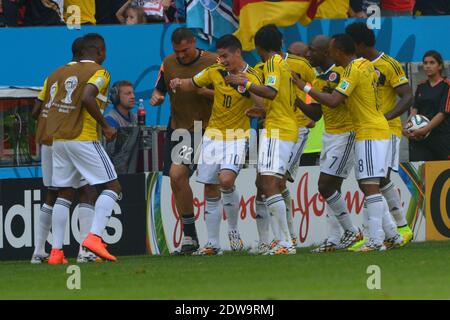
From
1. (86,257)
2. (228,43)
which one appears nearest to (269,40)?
(228,43)

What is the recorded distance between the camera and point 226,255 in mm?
15680

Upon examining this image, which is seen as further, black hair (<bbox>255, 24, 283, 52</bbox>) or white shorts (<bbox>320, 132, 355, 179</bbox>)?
white shorts (<bbox>320, 132, 355, 179</bbox>)

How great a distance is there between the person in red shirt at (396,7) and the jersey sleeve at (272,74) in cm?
682

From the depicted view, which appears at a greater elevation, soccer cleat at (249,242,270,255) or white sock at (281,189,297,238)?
white sock at (281,189,297,238)

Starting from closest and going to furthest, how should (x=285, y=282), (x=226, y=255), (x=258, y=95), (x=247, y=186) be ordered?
1. (x=285, y=282)
2. (x=258, y=95)
3. (x=226, y=255)
4. (x=247, y=186)

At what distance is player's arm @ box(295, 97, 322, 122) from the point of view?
1532cm

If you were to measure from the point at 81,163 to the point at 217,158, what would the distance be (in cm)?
158

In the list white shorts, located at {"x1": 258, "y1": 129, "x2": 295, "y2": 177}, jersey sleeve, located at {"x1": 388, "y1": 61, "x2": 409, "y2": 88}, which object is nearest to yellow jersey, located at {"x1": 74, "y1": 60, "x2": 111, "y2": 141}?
white shorts, located at {"x1": 258, "y1": 129, "x2": 295, "y2": 177}

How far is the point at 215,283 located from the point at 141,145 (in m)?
5.79

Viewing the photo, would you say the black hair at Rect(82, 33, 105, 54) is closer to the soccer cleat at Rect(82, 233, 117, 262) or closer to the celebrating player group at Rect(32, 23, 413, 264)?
the celebrating player group at Rect(32, 23, 413, 264)

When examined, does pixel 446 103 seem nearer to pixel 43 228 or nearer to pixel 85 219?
pixel 85 219

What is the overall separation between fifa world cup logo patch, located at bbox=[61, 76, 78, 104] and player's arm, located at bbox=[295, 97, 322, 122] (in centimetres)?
243
